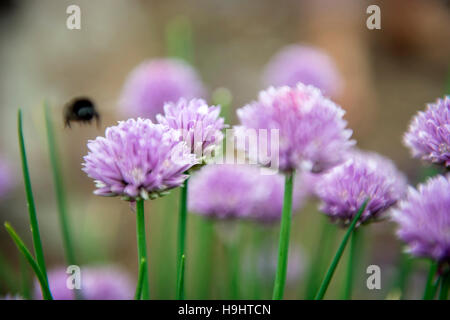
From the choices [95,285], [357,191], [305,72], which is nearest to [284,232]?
[357,191]

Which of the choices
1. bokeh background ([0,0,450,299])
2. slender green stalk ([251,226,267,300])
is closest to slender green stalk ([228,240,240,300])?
slender green stalk ([251,226,267,300])

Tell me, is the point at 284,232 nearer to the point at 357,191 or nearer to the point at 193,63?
the point at 357,191

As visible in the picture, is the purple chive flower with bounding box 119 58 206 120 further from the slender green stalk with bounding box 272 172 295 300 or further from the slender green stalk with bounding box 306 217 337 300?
the slender green stalk with bounding box 272 172 295 300

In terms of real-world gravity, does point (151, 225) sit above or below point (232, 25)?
below

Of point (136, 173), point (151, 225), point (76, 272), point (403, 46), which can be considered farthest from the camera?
point (403, 46)
